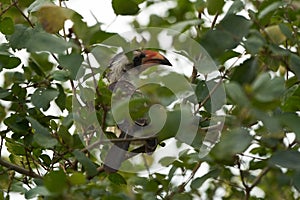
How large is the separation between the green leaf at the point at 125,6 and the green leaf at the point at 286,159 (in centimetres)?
54

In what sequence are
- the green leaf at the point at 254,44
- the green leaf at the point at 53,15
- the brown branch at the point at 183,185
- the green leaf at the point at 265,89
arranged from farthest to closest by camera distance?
the brown branch at the point at 183,185 → the green leaf at the point at 53,15 → the green leaf at the point at 254,44 → the green leaf at the point at 265,89

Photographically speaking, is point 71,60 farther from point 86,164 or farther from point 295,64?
point 295,64

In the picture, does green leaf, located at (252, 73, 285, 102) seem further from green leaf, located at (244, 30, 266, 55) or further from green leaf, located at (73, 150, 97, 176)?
green leaf, located at (73, 150, 97, 176)

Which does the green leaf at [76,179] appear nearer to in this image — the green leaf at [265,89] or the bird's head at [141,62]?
the green leaf at [265,89]

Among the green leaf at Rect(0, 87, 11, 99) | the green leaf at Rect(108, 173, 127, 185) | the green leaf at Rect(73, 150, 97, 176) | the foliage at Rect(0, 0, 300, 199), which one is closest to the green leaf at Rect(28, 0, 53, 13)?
the foliage at Rect(0, 0, 300, 199)

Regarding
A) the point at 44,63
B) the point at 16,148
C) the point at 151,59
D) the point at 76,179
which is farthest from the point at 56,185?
the point at 151,59

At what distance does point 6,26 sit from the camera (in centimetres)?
183

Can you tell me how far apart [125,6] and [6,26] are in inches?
16.4

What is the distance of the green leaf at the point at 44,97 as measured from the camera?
1816 millimetres

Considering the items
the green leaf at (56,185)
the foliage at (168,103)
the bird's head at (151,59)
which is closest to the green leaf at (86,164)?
the foliage at (168,103)

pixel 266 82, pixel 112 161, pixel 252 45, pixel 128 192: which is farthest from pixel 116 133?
pixel 266 82

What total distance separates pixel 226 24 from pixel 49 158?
2.87 feet

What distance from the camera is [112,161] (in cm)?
191

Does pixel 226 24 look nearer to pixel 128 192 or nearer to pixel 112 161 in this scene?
pixel 128 192
